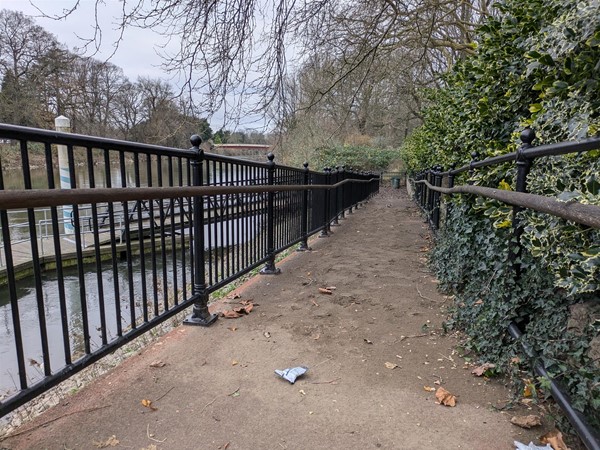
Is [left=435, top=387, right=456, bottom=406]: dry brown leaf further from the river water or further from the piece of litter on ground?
the river water

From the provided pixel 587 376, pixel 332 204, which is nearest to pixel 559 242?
pixel 587 376

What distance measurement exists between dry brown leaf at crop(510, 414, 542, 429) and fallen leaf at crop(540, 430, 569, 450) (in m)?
0.07

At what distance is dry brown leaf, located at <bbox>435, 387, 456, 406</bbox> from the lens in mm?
1889

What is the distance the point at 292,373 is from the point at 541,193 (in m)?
1.54

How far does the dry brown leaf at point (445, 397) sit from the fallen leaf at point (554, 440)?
0.40m

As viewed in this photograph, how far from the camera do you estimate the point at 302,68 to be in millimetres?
6492

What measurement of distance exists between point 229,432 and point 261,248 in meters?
2.55

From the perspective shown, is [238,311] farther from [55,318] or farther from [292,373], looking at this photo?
[55,318]

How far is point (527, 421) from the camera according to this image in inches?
65.9

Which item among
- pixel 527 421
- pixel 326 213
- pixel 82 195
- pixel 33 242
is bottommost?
pixel 527 421

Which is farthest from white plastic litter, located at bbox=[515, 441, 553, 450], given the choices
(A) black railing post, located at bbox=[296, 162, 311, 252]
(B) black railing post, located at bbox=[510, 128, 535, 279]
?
(A) black railing post, located at bbox=[296, 162, 311, 252]

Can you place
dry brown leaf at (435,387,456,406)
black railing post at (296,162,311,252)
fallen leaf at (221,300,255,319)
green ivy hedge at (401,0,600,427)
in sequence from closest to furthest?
green ivy hedge at (401,0,600,427), dry brown leaf at (435,387,456,406), fallen leaf at (221,300,255,319), black railing post at (296,162,311,252)

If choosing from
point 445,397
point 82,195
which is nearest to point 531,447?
point 445,397

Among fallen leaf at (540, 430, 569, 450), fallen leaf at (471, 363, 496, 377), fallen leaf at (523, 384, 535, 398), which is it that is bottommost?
fallen leaf at (471, 363, 496, 377)
